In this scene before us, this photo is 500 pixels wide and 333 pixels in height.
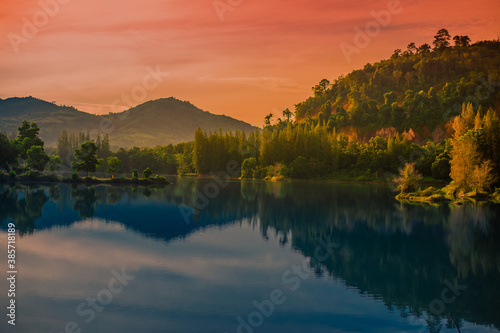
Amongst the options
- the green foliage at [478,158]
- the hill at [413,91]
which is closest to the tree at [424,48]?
the hill at [413,91]

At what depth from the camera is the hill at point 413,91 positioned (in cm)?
11800

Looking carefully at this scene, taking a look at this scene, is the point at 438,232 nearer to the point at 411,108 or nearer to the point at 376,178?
the point at 376,178

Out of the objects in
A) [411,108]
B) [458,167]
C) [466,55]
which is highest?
[466,55]

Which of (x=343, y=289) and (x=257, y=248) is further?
(x=257, y=248)

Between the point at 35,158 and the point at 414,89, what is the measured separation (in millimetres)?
123442

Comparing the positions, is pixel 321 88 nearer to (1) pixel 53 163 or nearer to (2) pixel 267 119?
(2) pixel 267 119

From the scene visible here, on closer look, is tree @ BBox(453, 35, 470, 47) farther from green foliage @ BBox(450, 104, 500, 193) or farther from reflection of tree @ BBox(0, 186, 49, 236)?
reflection of tree @ BBox(0, 186, 49, 236)

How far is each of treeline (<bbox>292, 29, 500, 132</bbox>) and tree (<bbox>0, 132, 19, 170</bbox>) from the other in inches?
3686

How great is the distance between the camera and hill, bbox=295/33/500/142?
387ft

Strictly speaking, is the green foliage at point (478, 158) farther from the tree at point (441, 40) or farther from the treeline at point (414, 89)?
the tree at point (441, 40)

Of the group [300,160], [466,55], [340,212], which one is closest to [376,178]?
[300,160]

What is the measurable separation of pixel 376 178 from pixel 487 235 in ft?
201

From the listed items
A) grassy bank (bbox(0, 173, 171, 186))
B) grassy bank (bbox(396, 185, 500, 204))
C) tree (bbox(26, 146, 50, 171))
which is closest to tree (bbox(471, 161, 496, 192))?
grassy bank (bbox(396, 185, 500, 204))

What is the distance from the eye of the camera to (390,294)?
13086 mm
